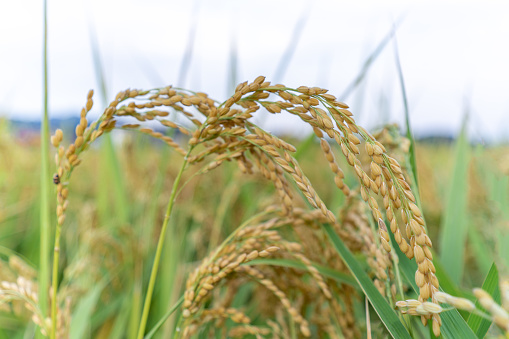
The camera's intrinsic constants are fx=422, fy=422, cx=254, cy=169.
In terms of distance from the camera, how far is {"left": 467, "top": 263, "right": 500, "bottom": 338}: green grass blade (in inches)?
30.1

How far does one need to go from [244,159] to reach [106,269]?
4.55 feet

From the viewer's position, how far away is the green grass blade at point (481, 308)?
2.51 ft

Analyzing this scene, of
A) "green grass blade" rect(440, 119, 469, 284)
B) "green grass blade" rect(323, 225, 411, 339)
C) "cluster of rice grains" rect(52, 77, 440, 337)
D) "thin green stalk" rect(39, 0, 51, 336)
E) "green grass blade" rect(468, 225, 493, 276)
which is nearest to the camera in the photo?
"cluster of rice grains" rect(52, 77, 440, 337)

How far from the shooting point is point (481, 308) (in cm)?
78

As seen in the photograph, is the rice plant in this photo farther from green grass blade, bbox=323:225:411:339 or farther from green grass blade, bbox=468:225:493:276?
green grass blade, bbox=468:225:493:276

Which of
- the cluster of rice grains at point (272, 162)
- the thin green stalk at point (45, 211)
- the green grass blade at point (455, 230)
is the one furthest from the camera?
the green grass blade at point (455, 230)

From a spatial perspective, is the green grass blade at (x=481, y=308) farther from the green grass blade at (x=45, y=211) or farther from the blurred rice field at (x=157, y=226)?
the green grass blade at (x=45, y=211)

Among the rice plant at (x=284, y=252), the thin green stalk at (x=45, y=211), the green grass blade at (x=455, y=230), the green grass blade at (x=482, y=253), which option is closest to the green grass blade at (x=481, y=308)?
the rice plant at (x=284, y=252)

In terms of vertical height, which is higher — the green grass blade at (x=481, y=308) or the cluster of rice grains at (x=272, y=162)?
the cluster of rice grains at (x=272, y=162)

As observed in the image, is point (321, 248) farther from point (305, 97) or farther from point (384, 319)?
point (305, 97)

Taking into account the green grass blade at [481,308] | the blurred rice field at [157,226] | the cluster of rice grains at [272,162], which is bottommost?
the blurred rice field at [157,226]

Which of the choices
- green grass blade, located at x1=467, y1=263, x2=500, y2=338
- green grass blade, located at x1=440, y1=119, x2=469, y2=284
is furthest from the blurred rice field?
green grass blade, located at x1=467, y1=263, x2=500, y2=338

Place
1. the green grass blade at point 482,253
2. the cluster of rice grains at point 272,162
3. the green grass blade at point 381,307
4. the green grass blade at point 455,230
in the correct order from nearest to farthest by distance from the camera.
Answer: the cluster of rice grains at point 272,162 < the green grass blade at point 381,307 < the green grass blade at point 455,230 < the green grass blade at point 482,253

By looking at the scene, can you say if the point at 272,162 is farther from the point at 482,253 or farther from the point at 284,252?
the point at 482,253
